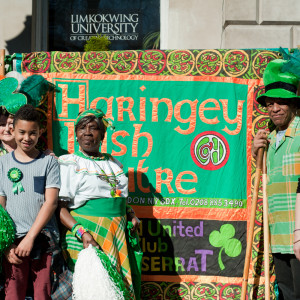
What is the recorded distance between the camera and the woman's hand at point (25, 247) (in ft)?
13.6

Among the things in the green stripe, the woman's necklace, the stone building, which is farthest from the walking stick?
the stone building

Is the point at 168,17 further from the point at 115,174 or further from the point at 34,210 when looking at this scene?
the point at 34,210

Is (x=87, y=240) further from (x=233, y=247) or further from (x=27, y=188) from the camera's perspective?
(x=233, y=247)

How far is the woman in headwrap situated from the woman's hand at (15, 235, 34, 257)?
320 millimetres

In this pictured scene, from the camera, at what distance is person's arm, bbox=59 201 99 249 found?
14.0ft

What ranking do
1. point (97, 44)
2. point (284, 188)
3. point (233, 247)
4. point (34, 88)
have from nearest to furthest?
1. point (284, 188)
2. point (34, 88)
3. point (233, 247)
4. point (97, 44)

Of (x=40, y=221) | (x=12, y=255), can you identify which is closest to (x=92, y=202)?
(x=40, y=221)

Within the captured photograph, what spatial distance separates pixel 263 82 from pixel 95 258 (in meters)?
2.04

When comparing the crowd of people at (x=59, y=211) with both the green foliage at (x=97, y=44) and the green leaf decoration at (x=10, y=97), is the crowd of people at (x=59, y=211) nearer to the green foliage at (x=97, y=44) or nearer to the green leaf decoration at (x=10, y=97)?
the green leaf decoration at (x=10, y=97)

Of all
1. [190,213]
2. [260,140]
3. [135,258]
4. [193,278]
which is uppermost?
[260,140]

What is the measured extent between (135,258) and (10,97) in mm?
1596

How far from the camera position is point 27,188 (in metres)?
4.28

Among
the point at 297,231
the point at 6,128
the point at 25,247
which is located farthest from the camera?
the point at 6,128

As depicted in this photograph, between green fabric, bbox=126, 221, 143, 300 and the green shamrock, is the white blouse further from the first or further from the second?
the green shamrock
